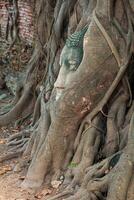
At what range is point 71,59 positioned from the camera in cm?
654

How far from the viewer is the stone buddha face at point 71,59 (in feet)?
21.4

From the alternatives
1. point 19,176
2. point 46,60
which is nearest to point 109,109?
point 19,176

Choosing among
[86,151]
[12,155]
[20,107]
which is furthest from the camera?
[20,107]

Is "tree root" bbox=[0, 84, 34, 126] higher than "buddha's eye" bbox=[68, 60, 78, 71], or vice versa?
"buddha's eye" bbox=[68, 60, 78, 71]

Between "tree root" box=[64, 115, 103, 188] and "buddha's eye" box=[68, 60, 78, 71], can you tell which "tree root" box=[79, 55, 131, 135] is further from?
"buddha's eye" box=[68, 60, 78, 71]

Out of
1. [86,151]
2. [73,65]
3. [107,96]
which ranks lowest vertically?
[86,151]

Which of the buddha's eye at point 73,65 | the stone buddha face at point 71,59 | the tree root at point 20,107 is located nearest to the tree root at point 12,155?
the stone buddha face at point 71,59

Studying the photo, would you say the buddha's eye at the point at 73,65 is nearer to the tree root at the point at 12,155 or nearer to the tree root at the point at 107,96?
the tree root at the point at 107,96

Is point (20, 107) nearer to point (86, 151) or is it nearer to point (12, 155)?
point (12, 155)

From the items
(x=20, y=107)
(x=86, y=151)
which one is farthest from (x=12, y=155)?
(x=20, y=107)

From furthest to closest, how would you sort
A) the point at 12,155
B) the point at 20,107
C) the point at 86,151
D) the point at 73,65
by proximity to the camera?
the point at 20,107, the point at 12,155, the point at 73,65, the point at 86,151

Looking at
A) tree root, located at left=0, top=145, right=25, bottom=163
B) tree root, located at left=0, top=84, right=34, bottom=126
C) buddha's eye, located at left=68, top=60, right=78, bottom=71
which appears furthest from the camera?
tree root, located at left=0, top=84, right=34, bottom=126

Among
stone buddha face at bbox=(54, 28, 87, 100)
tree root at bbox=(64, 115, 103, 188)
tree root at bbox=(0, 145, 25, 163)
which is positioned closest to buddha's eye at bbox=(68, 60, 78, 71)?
stone buddha face at bbox=(54, 28, 87, 100)

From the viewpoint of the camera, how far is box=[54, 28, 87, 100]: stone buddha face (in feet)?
21.4
